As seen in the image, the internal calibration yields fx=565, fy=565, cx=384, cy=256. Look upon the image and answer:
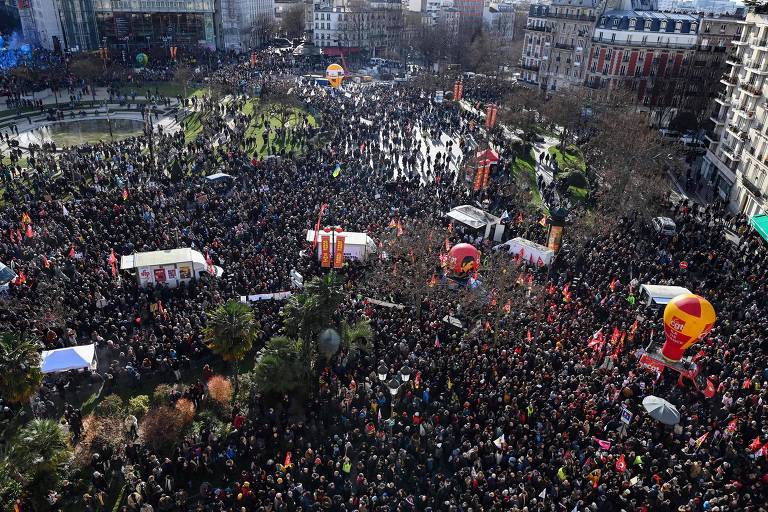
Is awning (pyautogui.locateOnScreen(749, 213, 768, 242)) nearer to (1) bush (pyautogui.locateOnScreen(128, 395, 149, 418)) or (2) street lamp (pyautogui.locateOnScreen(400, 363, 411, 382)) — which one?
(2) street lamp (pyautogui.locateOnScreen(400, 363, 411, 382))

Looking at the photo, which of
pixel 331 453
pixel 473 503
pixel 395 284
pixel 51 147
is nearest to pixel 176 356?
pixel 331 453

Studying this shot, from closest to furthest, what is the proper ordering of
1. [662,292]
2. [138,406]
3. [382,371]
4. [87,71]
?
1. [138,406]
2. [382,371]
3. [662,292]
4. [87,71]

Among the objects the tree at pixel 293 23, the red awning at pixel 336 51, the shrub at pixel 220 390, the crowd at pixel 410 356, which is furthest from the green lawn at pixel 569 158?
the tree at pixel 293 23

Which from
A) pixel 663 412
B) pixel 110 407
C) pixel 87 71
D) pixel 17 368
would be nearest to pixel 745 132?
pixel 663 412

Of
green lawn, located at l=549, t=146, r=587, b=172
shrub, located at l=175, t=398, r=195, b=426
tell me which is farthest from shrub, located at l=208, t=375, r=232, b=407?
green lawn, located at l=549, t=146, r=587, b=172

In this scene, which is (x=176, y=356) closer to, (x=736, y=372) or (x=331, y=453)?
(x=331, y=453)

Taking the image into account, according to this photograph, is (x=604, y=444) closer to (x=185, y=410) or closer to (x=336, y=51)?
(x=185, y=410)
